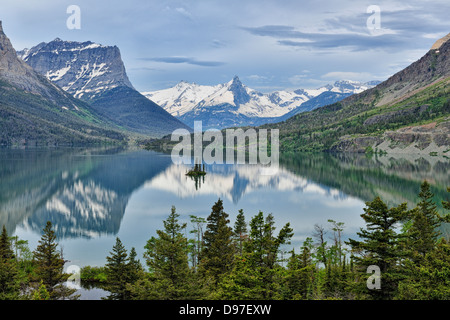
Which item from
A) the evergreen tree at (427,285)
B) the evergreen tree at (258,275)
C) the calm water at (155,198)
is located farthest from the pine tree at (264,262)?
the calm water at (155,198)

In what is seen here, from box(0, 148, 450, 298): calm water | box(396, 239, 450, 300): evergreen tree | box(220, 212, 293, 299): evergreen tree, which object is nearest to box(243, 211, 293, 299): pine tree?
box(220, 212, 293, 299): evergreen tree

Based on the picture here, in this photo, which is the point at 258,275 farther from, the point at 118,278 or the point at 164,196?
the point at 164,196

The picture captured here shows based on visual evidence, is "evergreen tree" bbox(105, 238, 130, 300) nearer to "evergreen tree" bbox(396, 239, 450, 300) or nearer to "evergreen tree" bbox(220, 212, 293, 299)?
"evergreen tree" bbox(220, 212, 293, 299)

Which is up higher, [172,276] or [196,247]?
[172,276]

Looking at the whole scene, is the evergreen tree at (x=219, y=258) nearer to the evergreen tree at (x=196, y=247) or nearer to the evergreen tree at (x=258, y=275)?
the evergreen tree at (x=196, y=247)

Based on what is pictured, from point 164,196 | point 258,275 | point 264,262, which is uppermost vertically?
point 264,262

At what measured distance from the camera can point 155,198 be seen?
135125 millimetres

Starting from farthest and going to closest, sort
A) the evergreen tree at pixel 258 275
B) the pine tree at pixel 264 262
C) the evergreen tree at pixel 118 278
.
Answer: the evergreen tree at pixel 118 278 < the pine tree at pixel 264 262 < the evergreen tree at pixel 258 275

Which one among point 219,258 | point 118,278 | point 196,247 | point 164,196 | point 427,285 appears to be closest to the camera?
→ point 427,285

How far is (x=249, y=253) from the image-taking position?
1232 inches

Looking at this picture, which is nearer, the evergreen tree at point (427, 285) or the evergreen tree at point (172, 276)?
the evergreen tree at point (427, 285)

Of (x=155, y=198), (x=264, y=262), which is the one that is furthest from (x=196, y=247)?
(x=155, y=198)

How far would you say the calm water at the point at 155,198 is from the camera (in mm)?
90688
